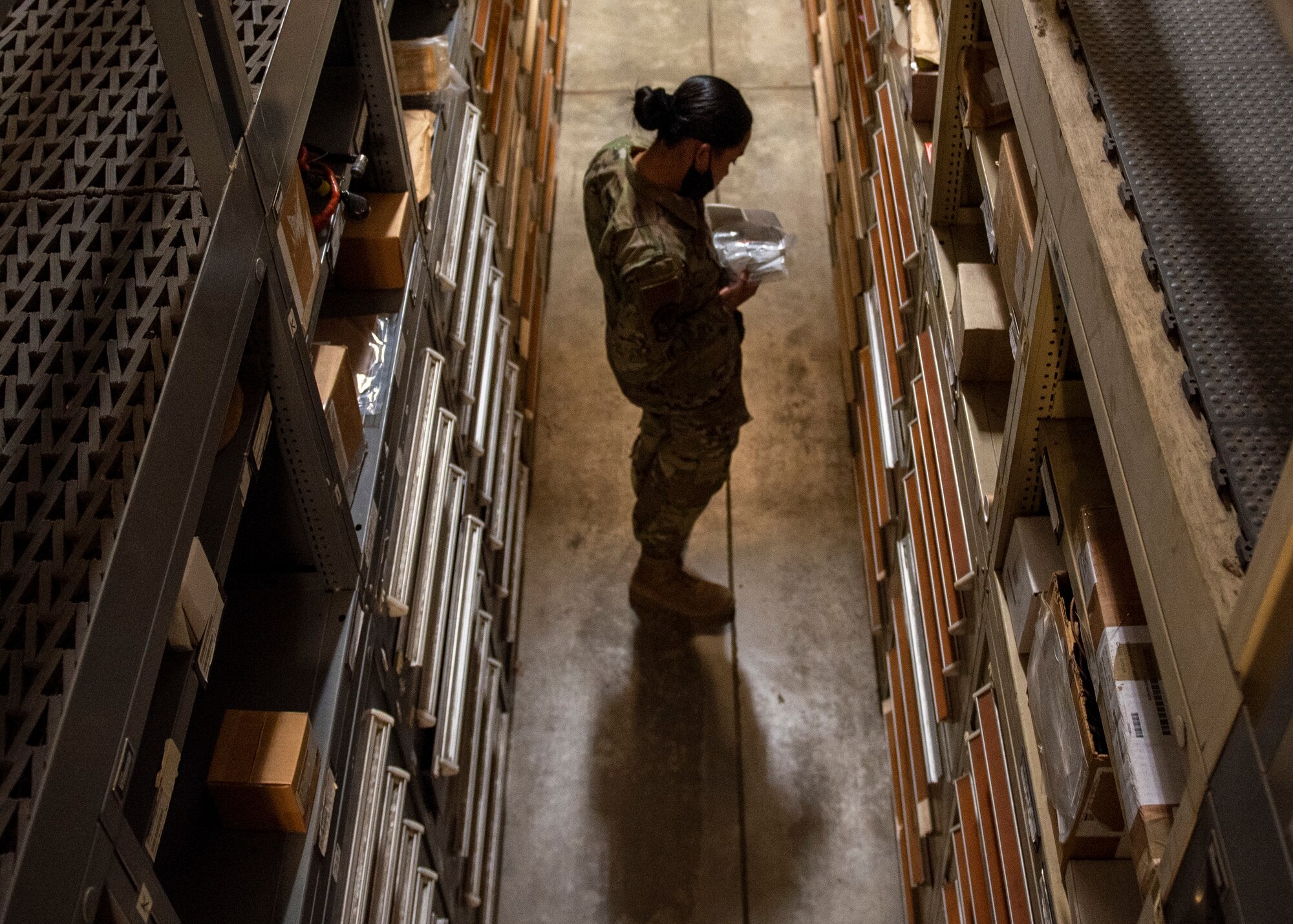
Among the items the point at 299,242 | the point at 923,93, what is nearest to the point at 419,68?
the point at 923,93

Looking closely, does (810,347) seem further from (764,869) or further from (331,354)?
(331,354)

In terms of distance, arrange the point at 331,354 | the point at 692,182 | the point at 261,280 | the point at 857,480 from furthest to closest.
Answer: the point at 857,480
the point at 692,182
the point at 331,354
the point at 261,280

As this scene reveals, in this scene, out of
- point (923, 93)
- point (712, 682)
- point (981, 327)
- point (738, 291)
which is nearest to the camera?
point (981, 327)

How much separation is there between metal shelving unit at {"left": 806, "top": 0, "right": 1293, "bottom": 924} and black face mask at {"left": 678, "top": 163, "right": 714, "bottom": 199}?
596 mm

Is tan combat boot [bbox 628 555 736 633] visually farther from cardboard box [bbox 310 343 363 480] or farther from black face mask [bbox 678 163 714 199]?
cardboard box [bbox 310 343 363 480]

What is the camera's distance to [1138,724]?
161cm

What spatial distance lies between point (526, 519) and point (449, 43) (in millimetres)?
2066

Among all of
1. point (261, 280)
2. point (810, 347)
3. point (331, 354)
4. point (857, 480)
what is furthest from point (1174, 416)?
point (810, 347)

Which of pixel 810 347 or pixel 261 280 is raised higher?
pixel 810 347

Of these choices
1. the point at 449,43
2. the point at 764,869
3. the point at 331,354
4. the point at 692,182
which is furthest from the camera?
the point at 764,869

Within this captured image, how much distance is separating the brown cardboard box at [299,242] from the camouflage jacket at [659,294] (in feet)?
4.01

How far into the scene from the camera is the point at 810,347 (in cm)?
565

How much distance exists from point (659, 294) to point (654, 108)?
1.71ft

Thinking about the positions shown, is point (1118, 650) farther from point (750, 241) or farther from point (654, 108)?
point (750, 241)
